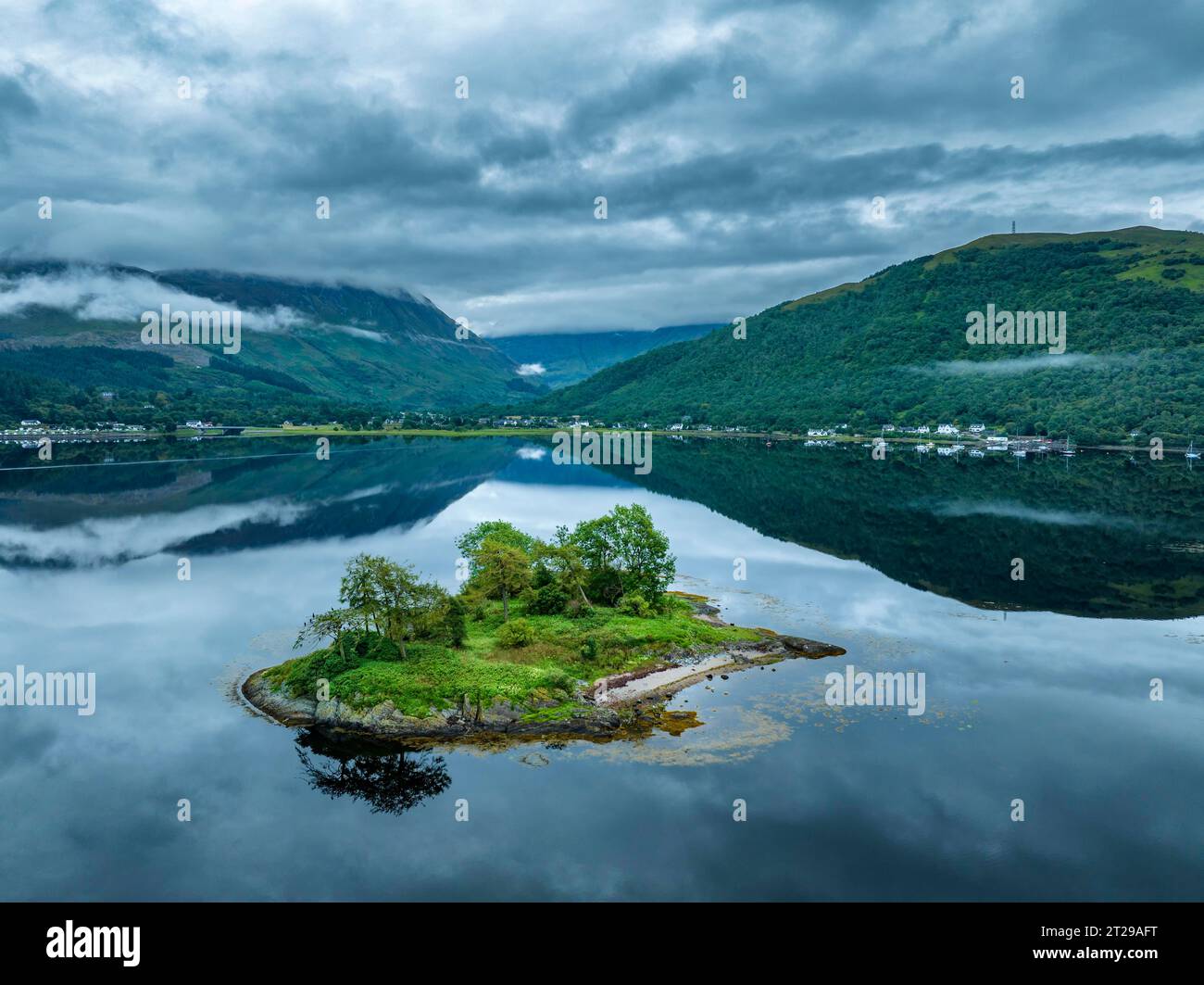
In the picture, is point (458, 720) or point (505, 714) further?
point (505, 714)

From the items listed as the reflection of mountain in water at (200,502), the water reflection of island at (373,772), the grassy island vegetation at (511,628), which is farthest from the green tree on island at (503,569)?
the reflection of mountain in water at (200,502)

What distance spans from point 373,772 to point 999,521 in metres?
93.5

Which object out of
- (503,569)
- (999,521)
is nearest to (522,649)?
(503,569)

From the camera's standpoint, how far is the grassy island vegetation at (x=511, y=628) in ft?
150

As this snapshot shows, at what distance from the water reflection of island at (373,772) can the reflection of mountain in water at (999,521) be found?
170 feet

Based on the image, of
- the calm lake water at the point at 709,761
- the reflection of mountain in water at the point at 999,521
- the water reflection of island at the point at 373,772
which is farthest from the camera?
the reflection of mountain in water at the point at 999,521

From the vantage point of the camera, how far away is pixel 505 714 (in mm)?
43719

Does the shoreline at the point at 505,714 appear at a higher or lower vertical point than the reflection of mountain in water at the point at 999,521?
lower

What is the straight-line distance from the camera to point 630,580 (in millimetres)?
64500

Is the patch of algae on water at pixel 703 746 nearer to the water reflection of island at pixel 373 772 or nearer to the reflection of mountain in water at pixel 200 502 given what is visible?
the water reflection of island at pixel 373 772

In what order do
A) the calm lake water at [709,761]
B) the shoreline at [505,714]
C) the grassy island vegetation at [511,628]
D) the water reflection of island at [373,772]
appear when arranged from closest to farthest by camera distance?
the calm lake water at [709,761] → the water reflection of island at [373,772] → the shoreline at [505,714] → the grassy island vegetation at [511,628]

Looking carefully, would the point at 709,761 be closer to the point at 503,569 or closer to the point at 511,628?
the point at 511,628

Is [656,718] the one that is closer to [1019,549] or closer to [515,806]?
[515,806]
